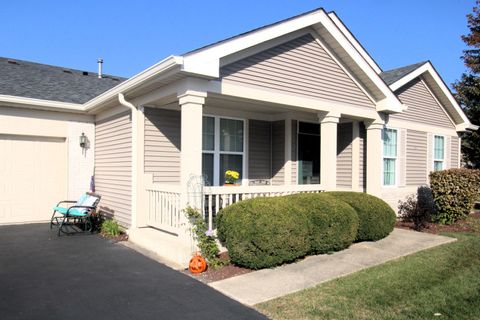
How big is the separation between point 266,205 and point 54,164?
21.4 feet

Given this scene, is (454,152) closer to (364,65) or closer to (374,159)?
(374,159)

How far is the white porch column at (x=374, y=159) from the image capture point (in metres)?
9.55

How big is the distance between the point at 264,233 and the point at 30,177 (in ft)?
22.4

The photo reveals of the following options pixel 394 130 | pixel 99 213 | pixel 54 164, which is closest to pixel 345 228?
pixel 394 130

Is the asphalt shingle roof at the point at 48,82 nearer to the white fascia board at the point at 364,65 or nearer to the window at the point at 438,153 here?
the white fascia board at the point at 364,65

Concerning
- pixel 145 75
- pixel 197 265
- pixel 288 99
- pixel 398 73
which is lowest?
pixel 197 265

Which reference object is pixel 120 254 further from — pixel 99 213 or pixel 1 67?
pixel 1 67

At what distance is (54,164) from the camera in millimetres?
9719

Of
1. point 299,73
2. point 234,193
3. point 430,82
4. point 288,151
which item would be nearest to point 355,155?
point 288,151

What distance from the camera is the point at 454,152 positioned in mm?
13188

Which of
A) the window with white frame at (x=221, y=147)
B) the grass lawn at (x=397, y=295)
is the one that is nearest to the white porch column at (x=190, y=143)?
the window with white frame at (x=221, y=147)

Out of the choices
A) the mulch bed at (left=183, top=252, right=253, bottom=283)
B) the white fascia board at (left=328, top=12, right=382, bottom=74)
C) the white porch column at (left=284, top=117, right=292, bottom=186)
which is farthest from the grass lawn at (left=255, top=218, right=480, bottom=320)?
the white fascia board at (left=328, top=12, right=382, bottom=74)

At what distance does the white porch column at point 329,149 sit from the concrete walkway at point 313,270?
1.59 m

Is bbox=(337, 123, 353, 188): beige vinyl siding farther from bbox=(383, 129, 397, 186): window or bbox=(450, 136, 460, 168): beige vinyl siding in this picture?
bbox=(450, 136, 460, 168): beige vinyl siding
